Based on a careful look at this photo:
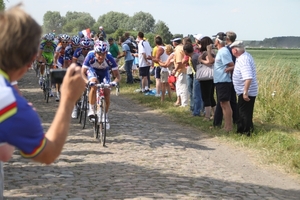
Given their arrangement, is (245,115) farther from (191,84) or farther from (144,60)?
(144,60)

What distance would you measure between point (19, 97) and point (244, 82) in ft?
29.8

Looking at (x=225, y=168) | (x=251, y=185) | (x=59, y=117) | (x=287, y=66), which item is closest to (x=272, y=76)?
(x=287, y=66)

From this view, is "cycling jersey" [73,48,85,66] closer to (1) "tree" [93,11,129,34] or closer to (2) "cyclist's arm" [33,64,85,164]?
(2) "cyclist's arm" [33,64,85,164]

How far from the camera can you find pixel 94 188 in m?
7.46

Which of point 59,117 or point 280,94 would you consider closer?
point 59,117

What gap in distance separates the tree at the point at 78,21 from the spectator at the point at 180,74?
327 ft

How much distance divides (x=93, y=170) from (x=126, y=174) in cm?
56

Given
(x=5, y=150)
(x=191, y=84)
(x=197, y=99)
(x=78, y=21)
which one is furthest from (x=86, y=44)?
(x=78, y=21)

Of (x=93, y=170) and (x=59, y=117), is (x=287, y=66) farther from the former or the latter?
(x=59, y=117)

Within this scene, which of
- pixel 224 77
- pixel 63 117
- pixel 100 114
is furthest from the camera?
pixel 224 77

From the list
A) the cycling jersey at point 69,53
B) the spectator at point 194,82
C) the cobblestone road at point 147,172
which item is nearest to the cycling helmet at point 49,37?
the cycling jersey at point 69,53

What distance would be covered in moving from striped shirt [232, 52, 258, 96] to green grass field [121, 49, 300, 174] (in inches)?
39.7

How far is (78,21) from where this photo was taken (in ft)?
408

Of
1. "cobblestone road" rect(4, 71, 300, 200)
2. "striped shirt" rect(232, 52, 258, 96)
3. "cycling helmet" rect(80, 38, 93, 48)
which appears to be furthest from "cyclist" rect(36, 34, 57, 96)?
"striped shirt" rect(232, 52, 258, 96)
